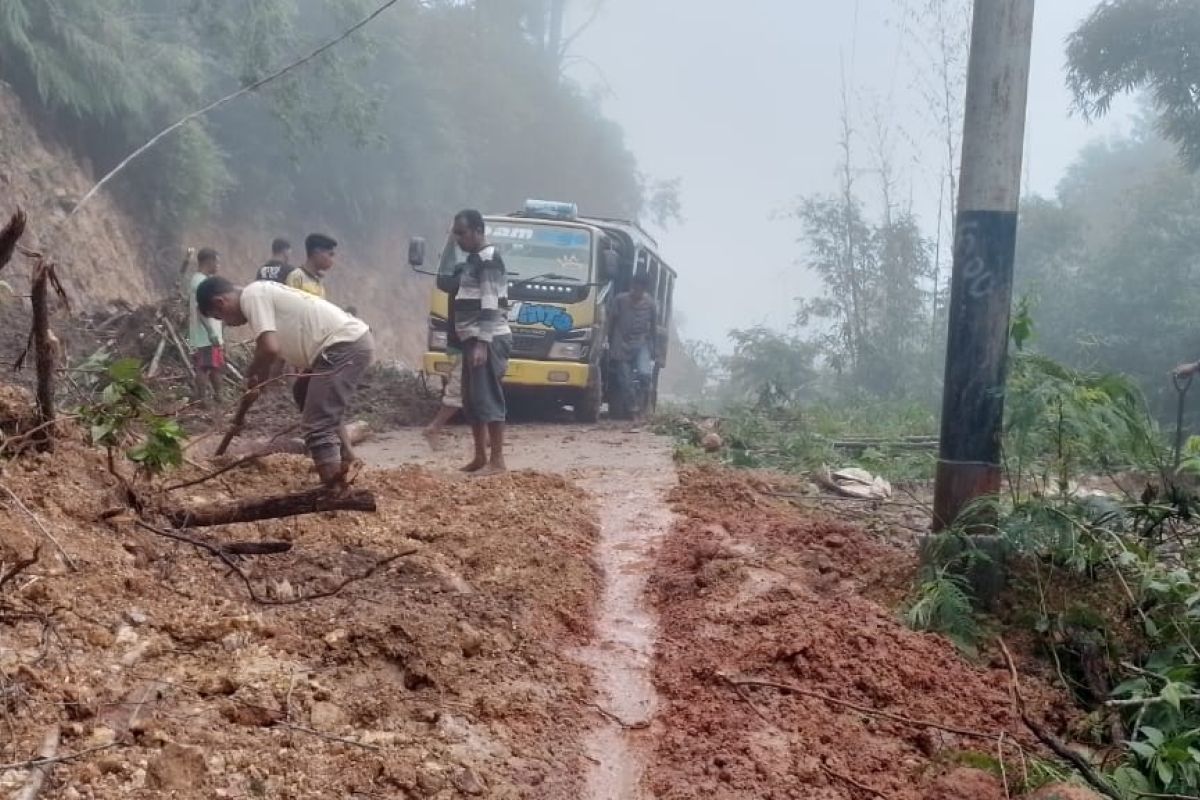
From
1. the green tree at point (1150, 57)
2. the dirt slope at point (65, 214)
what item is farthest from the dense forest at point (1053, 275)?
the dirt slope at point (65, 214)

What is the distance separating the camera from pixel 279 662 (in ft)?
10.9

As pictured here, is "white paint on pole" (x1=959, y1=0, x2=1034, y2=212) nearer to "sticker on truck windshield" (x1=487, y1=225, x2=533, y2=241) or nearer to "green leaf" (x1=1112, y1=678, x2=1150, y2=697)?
"green leaf" (x1=1112, y1=678, x2=1150, y2=697)

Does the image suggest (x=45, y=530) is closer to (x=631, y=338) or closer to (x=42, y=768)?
(x=42, y=768)

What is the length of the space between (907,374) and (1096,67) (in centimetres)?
655

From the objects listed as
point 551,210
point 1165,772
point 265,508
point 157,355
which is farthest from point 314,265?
point 1165,772

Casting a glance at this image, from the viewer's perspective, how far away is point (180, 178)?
55.1ft

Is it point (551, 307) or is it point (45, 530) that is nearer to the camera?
point (45, 530)

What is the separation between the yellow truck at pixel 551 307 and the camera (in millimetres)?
11227

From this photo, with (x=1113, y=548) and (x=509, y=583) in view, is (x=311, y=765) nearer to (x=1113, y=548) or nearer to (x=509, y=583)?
(x=509, y=583)

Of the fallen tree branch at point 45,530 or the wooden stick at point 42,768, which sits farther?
the fallen tree branch at point 45,530

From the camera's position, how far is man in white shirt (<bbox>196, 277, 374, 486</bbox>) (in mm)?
5398

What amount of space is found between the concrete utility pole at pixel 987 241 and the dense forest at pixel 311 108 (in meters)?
11.7

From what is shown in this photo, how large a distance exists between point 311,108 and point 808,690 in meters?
17.8

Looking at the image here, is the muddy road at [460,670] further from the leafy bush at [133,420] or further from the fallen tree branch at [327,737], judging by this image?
the leafy bush at [133,420]
